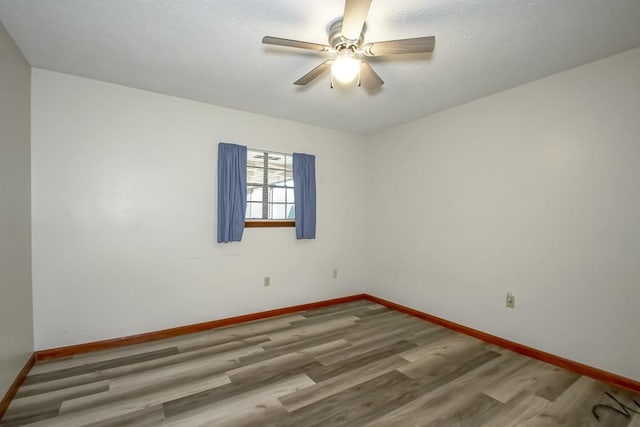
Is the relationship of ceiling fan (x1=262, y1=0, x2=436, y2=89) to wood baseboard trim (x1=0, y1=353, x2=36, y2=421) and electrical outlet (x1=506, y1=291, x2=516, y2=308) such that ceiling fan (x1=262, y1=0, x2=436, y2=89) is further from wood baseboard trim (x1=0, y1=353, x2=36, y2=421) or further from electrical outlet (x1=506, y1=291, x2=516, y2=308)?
wood baseboard trim (x1=0, y1=353, x2=36, y2=421)

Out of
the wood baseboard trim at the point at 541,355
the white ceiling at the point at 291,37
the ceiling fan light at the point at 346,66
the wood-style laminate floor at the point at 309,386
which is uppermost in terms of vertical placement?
the white ceiling at the point at 291,37

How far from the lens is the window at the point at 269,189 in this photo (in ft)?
11.6

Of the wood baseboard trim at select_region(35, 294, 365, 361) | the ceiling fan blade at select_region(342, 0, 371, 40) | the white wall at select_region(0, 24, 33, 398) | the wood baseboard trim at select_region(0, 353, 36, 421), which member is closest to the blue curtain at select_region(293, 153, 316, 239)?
the wood baseboard trim at select_region(35, 294, 365, 361)

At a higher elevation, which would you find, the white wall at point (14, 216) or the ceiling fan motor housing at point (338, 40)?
the ceiling fan motor housing at point (338, 40)

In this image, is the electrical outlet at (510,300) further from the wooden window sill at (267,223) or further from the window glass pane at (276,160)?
the window glass pane at (276,160)

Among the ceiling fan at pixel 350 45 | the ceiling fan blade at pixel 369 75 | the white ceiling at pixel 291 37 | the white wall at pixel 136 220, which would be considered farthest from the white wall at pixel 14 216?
the ceiling fan blade at pixel 369 75

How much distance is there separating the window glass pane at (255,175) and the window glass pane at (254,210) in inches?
11.5

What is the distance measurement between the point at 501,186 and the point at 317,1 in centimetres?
241

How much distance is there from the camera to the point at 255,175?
3.56 metres

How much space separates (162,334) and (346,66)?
3053 mm

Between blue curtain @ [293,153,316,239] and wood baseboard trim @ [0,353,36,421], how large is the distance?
2.68 meters

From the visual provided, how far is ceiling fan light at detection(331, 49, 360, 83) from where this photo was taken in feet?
5.62

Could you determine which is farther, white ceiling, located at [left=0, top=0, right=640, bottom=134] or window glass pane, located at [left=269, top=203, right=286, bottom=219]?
window glass pane, located at [left=269, top=203, right=286, bottom=219]

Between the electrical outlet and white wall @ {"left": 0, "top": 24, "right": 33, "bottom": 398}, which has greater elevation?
white wall @ {"left": 0, "top": 24, "right": 33, "bottom": 398}
